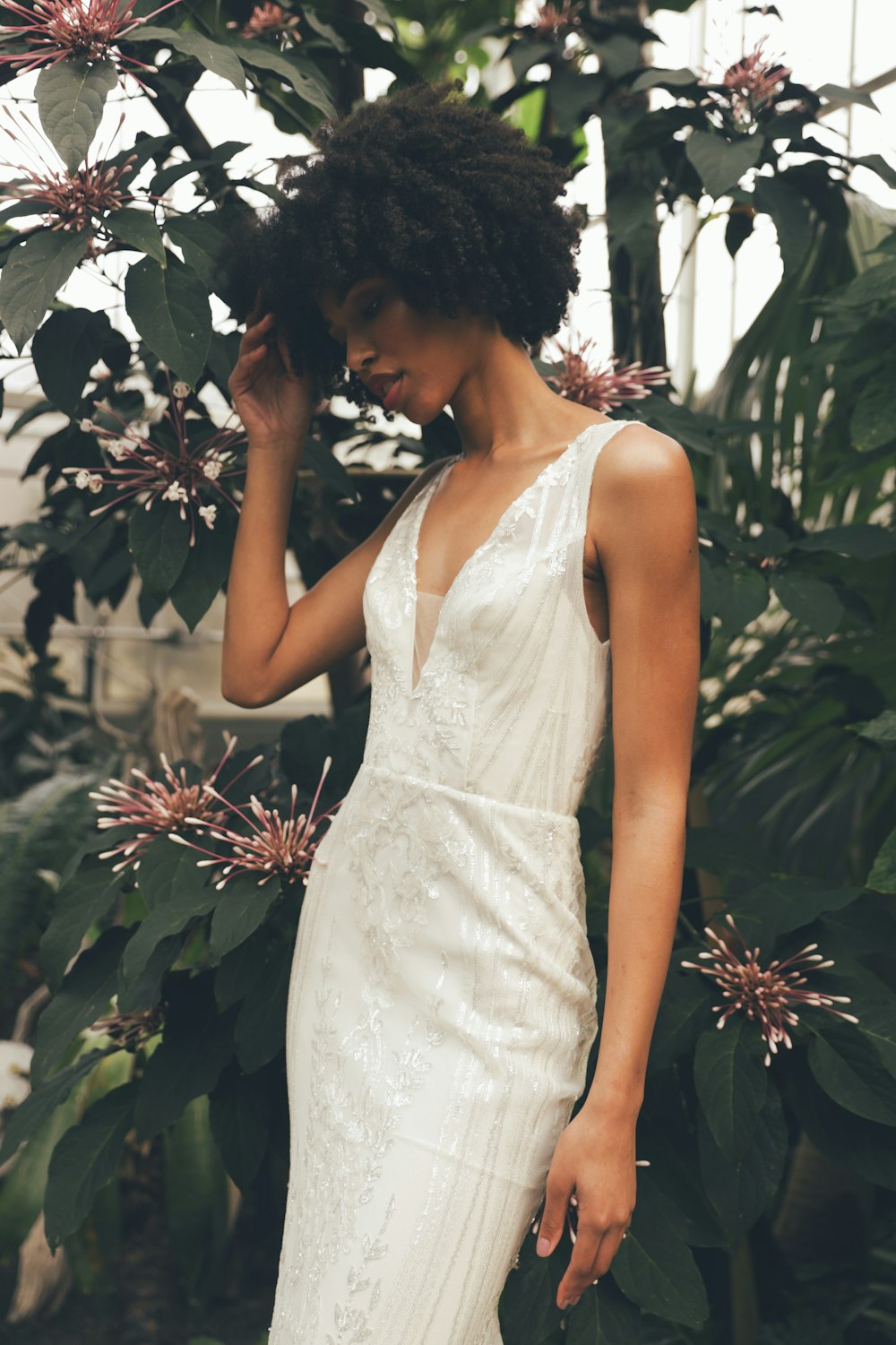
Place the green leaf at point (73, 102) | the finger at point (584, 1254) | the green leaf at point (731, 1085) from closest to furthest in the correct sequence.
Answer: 1. the finger at point (584, 1254)
2. the green leaf at point (73, 102)
3. the green leaf at point (731, 1085)

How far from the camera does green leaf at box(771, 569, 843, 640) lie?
1.57 meters

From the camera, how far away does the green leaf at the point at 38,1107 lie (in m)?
1.42

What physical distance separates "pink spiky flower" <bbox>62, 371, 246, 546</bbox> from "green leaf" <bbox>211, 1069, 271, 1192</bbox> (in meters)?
0.66

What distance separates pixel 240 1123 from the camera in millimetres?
1503

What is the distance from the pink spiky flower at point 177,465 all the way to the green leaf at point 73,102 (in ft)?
1.11

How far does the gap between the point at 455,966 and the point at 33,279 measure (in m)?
0.78

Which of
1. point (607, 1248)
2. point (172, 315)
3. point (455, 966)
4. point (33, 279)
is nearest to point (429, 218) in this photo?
point (172, 315)

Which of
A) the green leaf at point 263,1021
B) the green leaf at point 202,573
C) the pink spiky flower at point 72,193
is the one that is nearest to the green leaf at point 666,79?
the pink spiky flower at point 72,193

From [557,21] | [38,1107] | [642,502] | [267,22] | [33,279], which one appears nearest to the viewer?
[642,502]

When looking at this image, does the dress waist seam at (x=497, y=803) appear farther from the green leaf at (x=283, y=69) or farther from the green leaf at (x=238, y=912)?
the green leaf at (x=283, y=69)

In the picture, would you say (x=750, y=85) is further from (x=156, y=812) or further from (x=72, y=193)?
(x=156, y=812)

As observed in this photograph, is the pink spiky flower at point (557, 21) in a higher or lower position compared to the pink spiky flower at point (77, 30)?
higher

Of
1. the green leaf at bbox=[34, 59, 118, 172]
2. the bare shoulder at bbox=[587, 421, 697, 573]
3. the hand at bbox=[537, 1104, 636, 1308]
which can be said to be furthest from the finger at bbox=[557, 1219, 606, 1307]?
the green leaf at bbox=[34, 59, 118, 172]

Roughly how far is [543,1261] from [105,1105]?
1.93 feet
